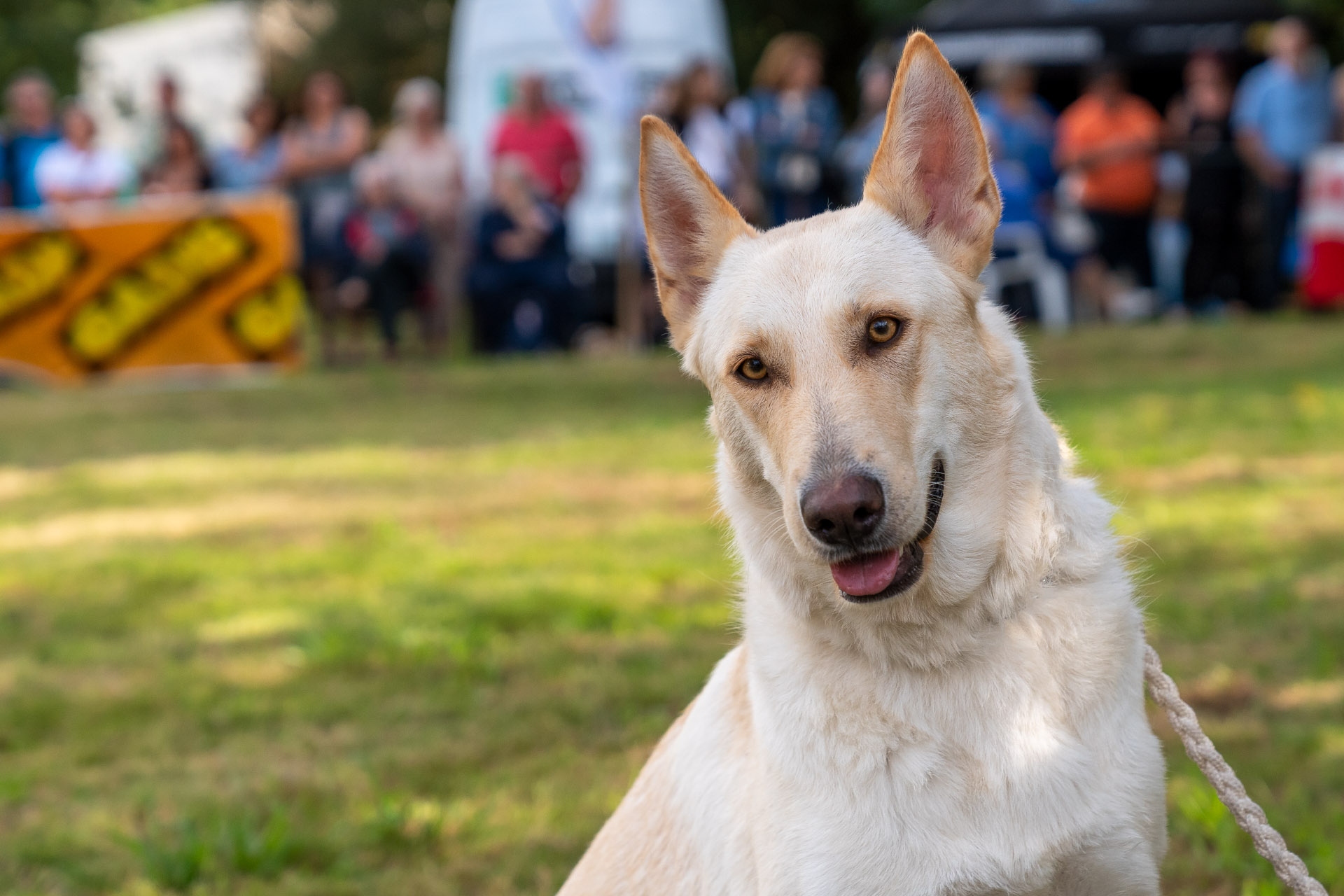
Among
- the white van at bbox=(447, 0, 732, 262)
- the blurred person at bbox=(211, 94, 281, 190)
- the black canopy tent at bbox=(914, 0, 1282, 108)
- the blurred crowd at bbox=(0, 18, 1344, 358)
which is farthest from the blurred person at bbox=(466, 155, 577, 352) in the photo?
the black canopy tent at bbox=(914, 0, 1282, 108)

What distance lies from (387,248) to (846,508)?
1311cm

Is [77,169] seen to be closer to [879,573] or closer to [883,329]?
[883,329]

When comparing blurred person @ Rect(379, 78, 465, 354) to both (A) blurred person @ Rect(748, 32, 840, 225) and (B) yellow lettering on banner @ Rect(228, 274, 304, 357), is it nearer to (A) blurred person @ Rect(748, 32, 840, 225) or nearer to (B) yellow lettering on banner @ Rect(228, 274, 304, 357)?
(B) yellow lettering on banner @ Rect(228, 274, 304, 357)

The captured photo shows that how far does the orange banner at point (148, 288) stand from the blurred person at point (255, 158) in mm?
1388

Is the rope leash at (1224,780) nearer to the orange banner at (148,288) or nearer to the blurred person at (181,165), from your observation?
the orange banner at (148,288)

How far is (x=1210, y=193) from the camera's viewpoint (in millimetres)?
14773

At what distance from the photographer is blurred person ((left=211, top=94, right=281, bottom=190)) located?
15.8 meters

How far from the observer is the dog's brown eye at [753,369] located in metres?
2.83

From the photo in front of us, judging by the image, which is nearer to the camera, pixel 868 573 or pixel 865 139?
pixel 868 573

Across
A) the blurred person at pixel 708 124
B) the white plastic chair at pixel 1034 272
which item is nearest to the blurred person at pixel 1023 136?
the white plastic chair at pixel 1034 272

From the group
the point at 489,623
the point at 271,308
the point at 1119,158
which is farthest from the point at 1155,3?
the point at 489,623

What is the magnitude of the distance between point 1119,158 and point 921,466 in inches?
508

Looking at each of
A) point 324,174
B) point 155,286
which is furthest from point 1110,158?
point 155,286

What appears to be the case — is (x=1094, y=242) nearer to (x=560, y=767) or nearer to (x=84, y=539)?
(x=84, y=539)
